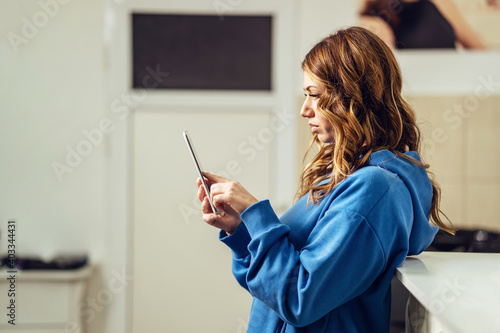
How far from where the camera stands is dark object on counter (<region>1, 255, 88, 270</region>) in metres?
→ 2.51

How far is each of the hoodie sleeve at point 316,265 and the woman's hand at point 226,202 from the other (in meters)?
0.06

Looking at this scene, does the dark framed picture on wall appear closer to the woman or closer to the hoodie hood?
the woman

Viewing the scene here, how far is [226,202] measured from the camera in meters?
1.03

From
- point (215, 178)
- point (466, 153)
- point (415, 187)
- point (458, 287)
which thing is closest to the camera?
point (458, 287)

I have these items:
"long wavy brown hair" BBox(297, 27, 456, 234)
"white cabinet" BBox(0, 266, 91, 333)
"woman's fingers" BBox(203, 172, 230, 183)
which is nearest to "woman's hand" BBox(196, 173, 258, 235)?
"woman's fingers" BBox(203, 172, 230, 183)

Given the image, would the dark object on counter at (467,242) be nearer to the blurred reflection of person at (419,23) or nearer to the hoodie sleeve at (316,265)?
the blurred reflection of person at (419,23)

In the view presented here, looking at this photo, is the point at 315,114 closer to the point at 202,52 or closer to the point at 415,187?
the point at 415,187

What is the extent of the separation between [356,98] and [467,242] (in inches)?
65.9

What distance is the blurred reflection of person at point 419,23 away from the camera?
266 cm

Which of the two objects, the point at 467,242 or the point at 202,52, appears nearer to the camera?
the point at 467,242

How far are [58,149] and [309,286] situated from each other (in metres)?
2.15

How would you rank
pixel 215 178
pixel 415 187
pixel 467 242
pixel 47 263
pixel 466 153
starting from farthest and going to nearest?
pixel 466 153 < pixel 47 263 < pixel 467 242 < pixel 215 178 < pixel 415 187

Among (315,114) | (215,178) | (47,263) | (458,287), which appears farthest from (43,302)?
(458,287)

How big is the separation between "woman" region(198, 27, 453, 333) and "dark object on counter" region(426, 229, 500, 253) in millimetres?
1319
